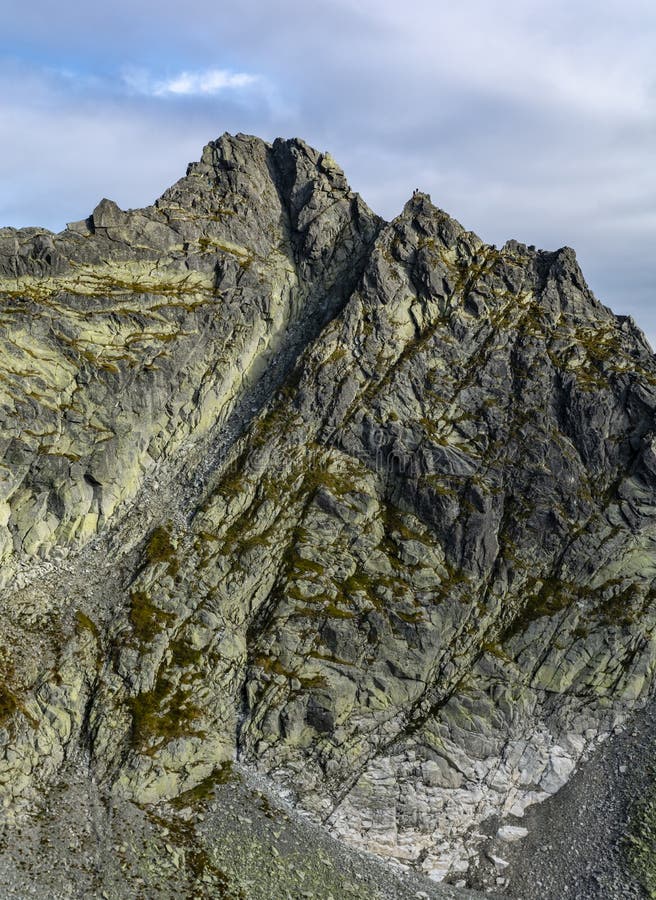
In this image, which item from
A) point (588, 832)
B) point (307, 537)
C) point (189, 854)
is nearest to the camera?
point (189, 854)

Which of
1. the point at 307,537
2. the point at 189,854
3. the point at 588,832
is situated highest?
the point at 307,537

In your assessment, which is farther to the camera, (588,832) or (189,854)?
(588,832)

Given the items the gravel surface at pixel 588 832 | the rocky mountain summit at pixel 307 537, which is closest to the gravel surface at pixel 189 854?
the rocky mountain summit at pixel 307 537

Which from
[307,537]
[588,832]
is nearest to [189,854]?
[588,832]

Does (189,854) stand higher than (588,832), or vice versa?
(588,832)

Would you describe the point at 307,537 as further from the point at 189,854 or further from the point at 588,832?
the point at 588,832

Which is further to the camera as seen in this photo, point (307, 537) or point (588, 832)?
point (307, 537)

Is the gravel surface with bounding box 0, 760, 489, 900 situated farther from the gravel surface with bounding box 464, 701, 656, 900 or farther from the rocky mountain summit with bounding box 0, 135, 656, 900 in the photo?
the gravel surface with bounding box 464, 701, 656, 900

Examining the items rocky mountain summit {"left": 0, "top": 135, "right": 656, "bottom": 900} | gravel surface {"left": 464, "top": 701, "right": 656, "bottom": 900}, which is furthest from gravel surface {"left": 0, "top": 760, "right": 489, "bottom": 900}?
gravel surface {"left": 464, "top": 701, "right": 656, "bottom": 900}

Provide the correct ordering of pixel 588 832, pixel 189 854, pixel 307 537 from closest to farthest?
pixel 189 854
pixel 588 832
pixel 307 537
